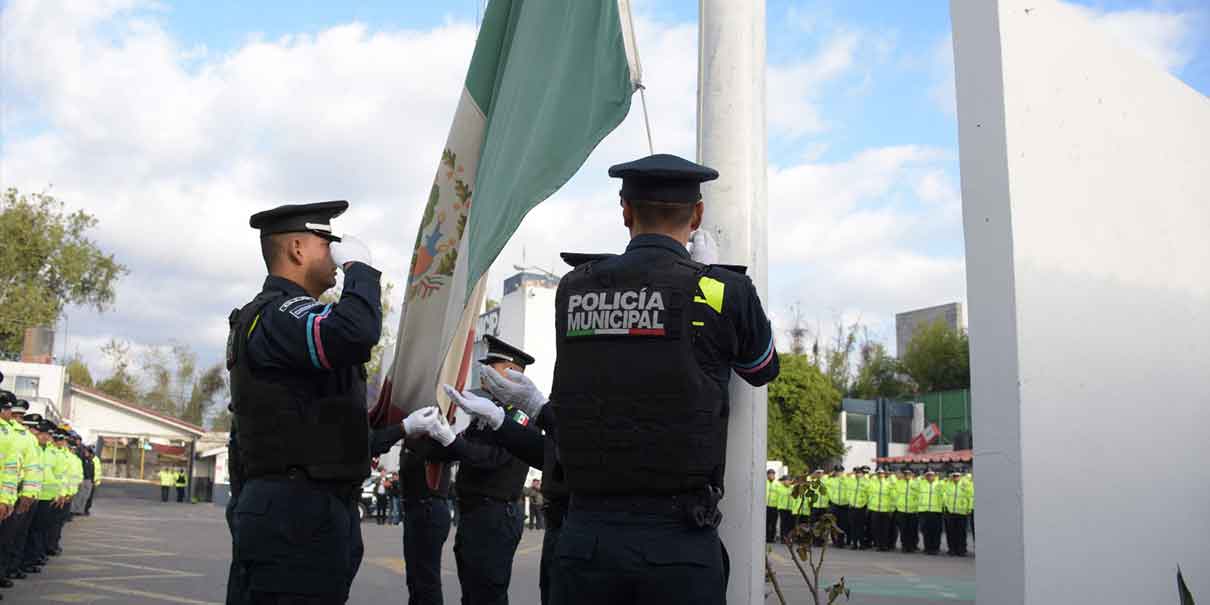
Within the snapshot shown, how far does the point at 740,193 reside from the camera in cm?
404

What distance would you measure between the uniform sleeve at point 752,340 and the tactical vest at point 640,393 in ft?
0.37

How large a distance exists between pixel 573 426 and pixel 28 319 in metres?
53.4

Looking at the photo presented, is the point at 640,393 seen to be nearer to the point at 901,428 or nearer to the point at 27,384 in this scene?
the point at 27,384

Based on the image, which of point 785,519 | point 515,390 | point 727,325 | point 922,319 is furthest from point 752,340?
point 922,319

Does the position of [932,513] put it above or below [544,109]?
below

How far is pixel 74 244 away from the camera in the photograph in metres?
51.3

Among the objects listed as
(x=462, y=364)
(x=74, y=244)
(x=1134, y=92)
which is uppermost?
(x=74, y=244)

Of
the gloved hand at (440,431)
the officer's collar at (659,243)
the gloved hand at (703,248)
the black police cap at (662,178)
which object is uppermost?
the black police cap at (662,178)

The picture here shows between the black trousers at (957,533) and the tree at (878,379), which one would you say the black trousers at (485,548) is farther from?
the tree at (878,379)

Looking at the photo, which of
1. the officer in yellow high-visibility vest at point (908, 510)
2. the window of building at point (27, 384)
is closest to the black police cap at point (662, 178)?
the officer in yellow high-visibility vest at point (908, 510)

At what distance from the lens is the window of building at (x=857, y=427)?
49.2 metres

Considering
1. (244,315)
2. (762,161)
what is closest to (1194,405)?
(762,161)

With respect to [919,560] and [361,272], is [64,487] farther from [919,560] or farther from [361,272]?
[919,560]

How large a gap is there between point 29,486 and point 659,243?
34.4ft
